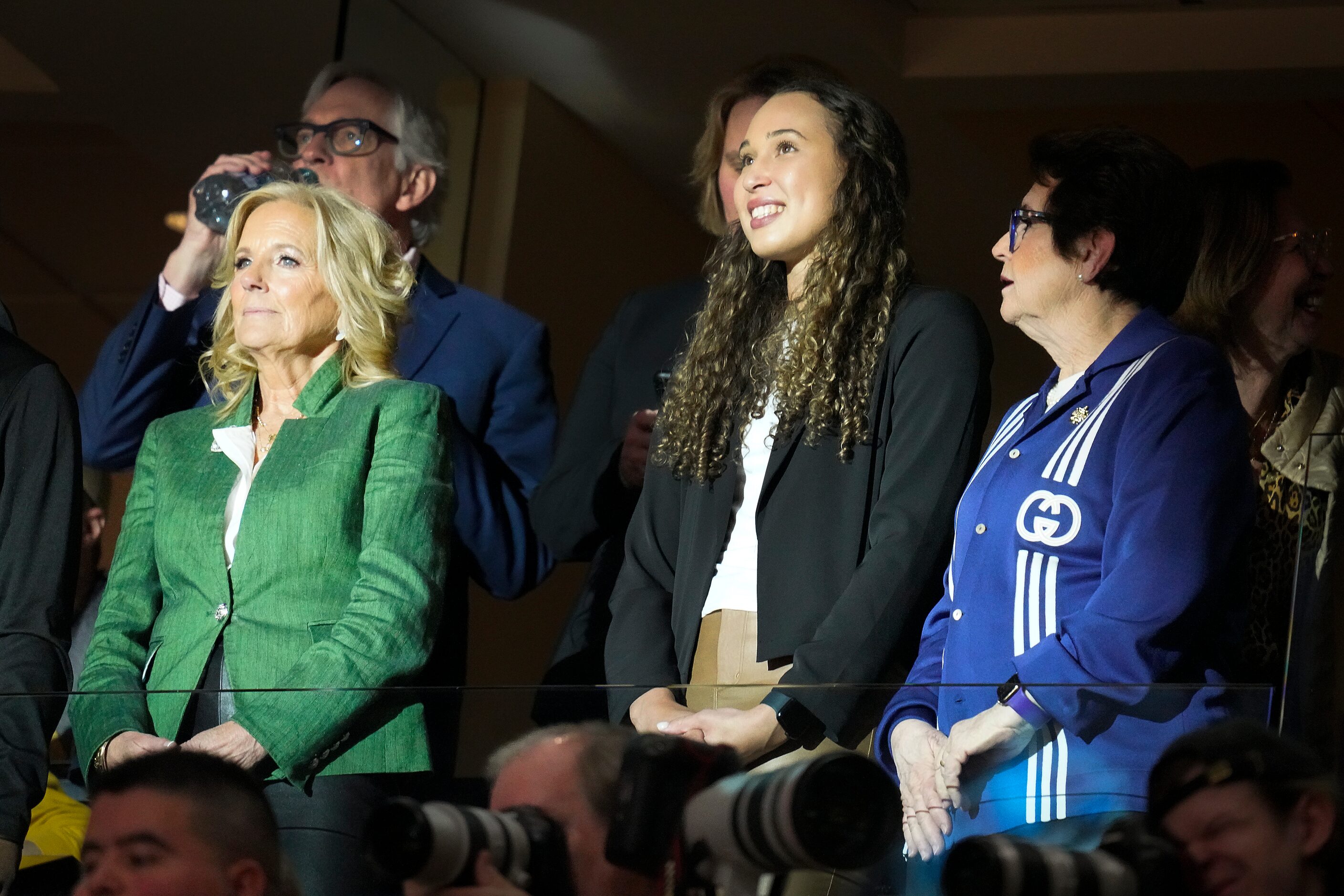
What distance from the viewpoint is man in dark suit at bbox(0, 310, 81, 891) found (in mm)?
2180

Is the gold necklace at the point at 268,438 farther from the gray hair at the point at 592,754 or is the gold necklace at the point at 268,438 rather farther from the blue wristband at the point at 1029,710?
the blue wristband at the point at 1029,710

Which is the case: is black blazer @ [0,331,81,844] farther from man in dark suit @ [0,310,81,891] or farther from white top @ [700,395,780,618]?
white top @ [700,395,780,618]

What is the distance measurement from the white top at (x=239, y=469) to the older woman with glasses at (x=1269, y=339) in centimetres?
123

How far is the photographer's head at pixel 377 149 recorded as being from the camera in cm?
332

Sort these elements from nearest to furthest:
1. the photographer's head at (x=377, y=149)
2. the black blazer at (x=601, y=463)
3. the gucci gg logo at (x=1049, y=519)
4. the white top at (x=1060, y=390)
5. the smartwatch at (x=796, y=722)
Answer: the smartwatch at (x=796, y=722) → the gucci gg logo at (x=1049, y=519) → the white top at (x=1060, y=390) → the black blazer at (x=601, y=463) → the photographer's head at (x=377, y=149)

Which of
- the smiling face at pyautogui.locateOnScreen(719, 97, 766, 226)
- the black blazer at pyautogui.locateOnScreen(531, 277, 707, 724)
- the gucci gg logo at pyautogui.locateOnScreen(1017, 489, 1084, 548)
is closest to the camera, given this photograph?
the gucci gg logo at pyautogui.locateOnScreen(1017, 489, 1084, 548)

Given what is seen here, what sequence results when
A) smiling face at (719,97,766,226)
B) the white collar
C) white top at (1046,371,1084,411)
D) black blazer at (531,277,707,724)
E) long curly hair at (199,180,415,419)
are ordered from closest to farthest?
white top at (1046,371,1084,411)
the white collar
long curly hair at (199,180,415,419)
black blazer at (531,277,707,724)
smiling face at (719,97,766,226)

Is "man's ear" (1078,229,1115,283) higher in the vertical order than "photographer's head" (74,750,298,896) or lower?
higher

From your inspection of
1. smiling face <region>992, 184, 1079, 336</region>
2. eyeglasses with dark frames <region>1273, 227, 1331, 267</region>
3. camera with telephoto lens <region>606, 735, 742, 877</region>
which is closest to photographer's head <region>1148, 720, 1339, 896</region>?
camera with telephoto lens <region>606, 735, 742, 877</region>

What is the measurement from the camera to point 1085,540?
1.93 metres

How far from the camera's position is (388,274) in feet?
8.57

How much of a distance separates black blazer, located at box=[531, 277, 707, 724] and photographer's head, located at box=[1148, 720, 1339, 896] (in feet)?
4.01

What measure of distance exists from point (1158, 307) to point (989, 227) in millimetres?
3391

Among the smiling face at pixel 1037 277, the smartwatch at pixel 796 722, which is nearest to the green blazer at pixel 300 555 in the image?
the smartwatch at pixel 796 722
